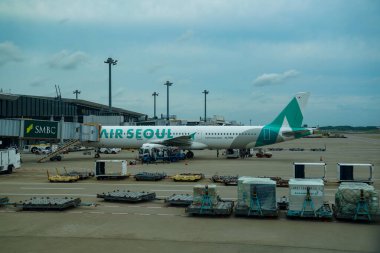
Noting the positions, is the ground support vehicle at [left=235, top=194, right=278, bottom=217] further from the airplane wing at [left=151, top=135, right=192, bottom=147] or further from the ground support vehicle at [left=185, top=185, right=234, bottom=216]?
the airplane wing at [left=151, top=135, right=192, bottom=147]

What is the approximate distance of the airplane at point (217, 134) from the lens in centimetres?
4166

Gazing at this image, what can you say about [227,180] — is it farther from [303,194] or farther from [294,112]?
[294,112]

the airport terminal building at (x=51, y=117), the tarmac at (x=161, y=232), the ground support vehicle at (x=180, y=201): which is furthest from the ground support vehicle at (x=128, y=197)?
the airport terminal building at (x=51, y=117)

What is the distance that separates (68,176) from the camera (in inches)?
1033

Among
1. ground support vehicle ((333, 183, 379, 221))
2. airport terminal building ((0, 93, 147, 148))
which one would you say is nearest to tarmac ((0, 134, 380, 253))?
ground support vehicle ((333, 183, 379, 221))

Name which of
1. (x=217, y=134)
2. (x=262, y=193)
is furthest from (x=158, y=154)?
(x=262, y=193)

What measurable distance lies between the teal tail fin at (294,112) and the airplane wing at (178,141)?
34.9 ft

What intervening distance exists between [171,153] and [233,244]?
102 feet

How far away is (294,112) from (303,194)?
92.6 feet

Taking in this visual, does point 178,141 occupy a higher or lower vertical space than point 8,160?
higher

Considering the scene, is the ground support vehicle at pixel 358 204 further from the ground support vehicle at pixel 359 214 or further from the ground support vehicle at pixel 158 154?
the ground support vehicle at pixel 158 154

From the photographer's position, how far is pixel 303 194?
574 inches

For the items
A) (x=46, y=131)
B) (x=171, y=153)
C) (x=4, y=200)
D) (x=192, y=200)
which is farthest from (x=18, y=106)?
(x=192, y=200)

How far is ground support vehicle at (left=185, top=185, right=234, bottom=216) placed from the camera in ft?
49.0
